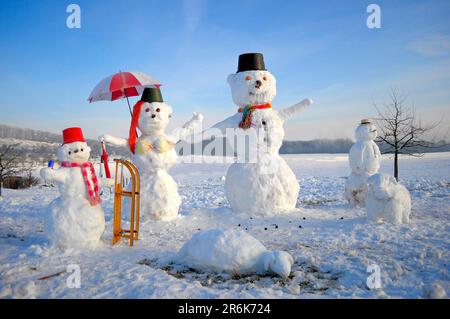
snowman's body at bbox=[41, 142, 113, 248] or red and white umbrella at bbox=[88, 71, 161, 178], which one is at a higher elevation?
red and white umbrella at bbox=[88, 71, 161, 178]

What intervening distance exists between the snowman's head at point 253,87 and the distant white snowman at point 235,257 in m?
4.01

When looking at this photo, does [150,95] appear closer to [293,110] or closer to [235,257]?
[293,110]

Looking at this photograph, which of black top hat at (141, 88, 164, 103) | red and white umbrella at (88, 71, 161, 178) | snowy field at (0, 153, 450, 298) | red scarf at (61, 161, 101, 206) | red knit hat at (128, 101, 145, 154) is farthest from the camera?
black top hat at (141, 88, 164, 103)

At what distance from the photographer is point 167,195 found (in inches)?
283

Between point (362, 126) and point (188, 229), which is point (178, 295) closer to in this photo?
point (188, 229)

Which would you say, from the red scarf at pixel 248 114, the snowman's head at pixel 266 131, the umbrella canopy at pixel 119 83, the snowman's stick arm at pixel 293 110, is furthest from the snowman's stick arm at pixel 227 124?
the umbrella canopy at pixel 119 83

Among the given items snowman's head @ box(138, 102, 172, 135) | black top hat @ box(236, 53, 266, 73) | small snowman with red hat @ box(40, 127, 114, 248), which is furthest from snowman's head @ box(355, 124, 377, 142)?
small snowman with red hat @ box(40, 127, 114, 248)

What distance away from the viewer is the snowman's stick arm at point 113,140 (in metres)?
6.64

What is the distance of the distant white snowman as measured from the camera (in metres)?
3.96

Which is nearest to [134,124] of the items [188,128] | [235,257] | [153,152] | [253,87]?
[153,152]

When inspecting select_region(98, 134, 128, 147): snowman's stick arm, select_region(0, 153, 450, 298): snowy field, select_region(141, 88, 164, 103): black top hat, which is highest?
select_region(141, 88, 164, 103): black top hat

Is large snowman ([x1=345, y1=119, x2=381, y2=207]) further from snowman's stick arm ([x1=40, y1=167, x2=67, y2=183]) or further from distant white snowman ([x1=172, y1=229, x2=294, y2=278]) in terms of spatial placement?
snowman's stick arm ([x1=40, y1=167, x2=67, y2=183])

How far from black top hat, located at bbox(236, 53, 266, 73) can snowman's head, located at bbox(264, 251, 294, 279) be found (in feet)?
15.4
